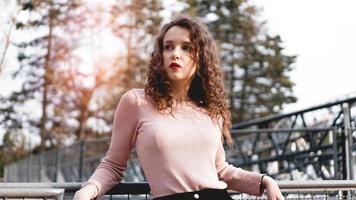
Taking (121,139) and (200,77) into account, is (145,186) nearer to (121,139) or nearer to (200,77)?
(121,139)

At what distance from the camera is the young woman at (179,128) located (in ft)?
9.17

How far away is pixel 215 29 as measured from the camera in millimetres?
41719

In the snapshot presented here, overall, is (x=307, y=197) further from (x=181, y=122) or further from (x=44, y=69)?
(x=44, y=69)

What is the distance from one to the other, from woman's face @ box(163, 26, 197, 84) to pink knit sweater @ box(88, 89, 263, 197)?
0.15 m

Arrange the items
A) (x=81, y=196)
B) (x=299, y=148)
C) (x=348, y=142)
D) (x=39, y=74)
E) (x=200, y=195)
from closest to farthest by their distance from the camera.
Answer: (x=81, y=196) → (x=200, y=195) → (x=348, y=142) → (x=299, y=148) → (x=39, y=74)

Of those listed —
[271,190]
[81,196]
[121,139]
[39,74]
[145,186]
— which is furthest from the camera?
[39,74]

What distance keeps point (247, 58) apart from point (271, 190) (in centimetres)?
3911

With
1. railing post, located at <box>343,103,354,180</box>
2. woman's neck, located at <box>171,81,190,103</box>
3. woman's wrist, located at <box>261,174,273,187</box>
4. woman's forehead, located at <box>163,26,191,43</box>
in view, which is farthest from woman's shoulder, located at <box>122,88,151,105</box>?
railing post, located at <box>343,103,354,180</box>

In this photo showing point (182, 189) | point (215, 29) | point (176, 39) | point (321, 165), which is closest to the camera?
point (182, 189)

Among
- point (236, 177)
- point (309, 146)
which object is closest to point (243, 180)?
point (236, 177)

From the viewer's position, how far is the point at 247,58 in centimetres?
4178

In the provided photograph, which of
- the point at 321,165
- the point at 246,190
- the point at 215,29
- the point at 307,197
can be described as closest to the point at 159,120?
the point at 246,190

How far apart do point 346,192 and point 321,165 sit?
8.76 m

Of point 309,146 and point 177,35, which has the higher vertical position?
point 177,35
